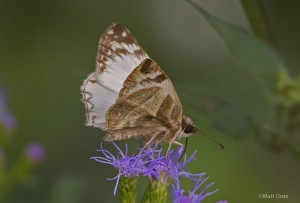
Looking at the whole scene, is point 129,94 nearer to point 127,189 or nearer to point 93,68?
point 127,189

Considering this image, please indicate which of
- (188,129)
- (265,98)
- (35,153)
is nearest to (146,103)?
(188,129)

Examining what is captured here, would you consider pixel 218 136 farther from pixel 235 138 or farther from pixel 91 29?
pixel 91 29

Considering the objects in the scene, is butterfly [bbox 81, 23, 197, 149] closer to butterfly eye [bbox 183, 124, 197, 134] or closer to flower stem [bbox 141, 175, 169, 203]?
butterfly eye [bbox 183, 124, 197, 134]

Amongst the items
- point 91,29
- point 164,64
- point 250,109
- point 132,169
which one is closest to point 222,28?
point 250,109

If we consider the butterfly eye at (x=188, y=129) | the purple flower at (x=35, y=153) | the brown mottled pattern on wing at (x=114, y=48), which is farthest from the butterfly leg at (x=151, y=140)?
the purple flower at (x=35, y=153)

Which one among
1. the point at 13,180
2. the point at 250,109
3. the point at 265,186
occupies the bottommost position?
the point at 265,186

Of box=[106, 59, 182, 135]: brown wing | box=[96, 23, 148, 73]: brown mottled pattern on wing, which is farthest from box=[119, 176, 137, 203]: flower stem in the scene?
box=[96, 23, 148, 73]: brown mottled pattern on wing

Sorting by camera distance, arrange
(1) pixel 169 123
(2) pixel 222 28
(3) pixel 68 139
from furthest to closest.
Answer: (3) pixel 68 139 < (2) pixel 222 28 < (1) pixel 169 123

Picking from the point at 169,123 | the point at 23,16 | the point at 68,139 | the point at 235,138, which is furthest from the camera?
the point at 23,16
